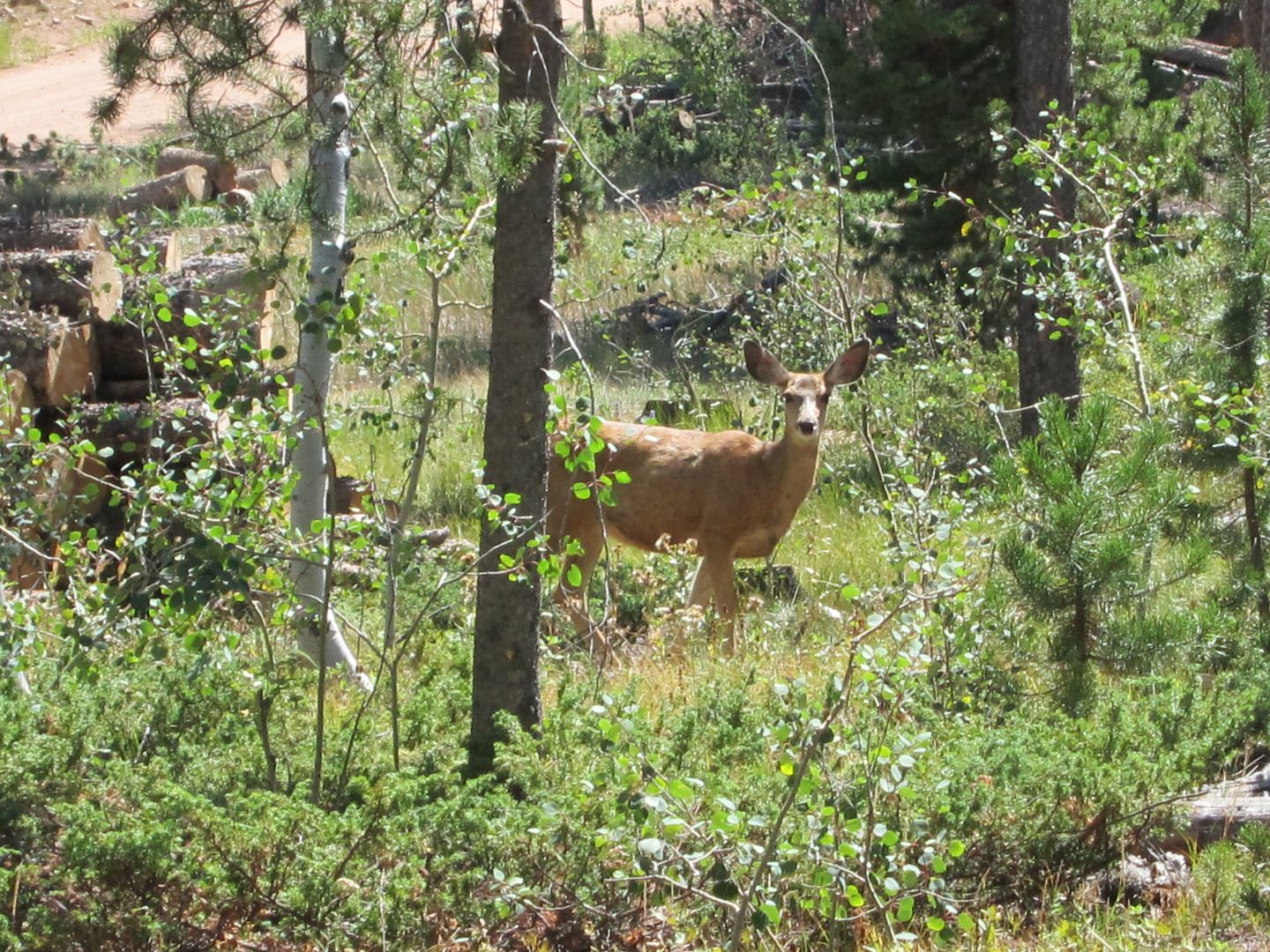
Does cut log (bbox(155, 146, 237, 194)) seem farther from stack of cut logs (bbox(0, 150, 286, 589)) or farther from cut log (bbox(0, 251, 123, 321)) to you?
cut log (bbox(0, 251, 123, 321))

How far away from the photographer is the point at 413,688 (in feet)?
22.9

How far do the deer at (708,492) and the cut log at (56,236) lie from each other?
4.22 metres

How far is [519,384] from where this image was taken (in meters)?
5.95

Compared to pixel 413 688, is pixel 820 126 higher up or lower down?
higher up

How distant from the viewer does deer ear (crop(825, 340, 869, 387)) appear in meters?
9.24

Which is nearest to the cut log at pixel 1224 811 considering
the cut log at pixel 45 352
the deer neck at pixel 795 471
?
the deer neck at pixel 795 471

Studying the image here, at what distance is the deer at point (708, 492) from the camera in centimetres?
977

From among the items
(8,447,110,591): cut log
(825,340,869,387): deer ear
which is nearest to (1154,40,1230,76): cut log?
(825,340,869,387): deer ear

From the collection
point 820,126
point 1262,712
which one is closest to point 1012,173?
point 820,126

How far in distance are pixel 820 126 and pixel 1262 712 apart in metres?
12.3

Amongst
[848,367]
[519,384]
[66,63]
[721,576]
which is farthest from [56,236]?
[66,63]

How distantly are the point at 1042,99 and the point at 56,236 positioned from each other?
712 centimetres

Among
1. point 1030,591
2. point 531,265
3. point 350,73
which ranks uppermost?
point 350,73

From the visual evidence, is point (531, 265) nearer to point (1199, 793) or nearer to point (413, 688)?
point (413, 688)
